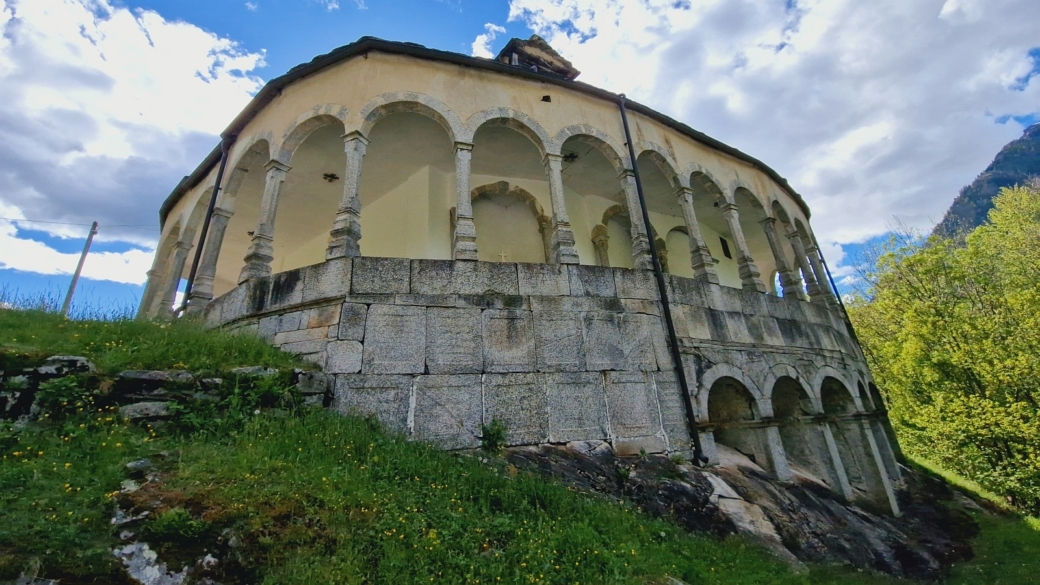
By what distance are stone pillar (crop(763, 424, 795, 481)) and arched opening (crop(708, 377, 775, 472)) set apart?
0.02m

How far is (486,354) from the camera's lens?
576 cm

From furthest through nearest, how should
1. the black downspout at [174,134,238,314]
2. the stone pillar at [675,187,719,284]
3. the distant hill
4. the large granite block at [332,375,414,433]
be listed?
the distant hill < the stone pillar at [675,187,719,284] < the black downspout at [174,134,238,314] < the large granite block at [332,375,414,433]

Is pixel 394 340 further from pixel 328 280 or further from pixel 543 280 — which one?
pixel 543 280

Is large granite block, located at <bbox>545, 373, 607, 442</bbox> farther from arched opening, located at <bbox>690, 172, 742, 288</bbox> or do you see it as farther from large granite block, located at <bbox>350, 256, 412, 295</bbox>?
arched opening, located at <bbox>690, 172, 742, 288</bbox>

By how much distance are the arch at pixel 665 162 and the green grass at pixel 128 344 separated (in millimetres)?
7410

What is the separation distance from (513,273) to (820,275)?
8998 millimetres

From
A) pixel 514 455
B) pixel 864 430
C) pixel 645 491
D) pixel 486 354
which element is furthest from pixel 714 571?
pixel 864 430

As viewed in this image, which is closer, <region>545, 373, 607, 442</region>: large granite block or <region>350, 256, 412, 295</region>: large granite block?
<region>545, 373, 607, 442</region>: large granite block

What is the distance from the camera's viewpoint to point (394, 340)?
5.57 meters


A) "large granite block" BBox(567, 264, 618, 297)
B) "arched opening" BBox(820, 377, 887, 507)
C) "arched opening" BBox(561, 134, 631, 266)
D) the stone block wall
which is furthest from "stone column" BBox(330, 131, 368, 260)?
"arched opening" BBox(820, 377, 887, 507)

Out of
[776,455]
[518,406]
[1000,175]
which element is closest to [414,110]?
[518,406]

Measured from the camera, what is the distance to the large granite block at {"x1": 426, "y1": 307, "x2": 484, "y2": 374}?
5.59 meters

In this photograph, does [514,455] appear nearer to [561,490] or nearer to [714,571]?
[561,490]

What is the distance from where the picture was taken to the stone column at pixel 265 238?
6414 mm
